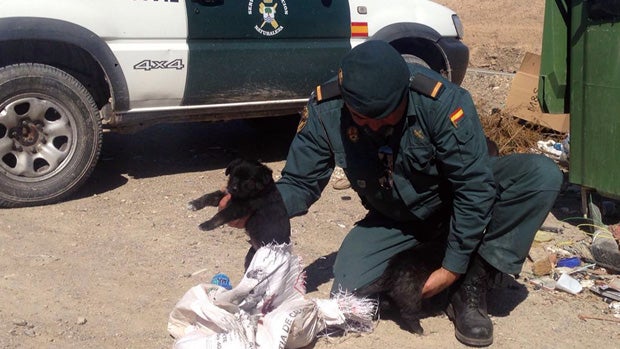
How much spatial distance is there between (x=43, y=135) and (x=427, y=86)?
2703 millimetres

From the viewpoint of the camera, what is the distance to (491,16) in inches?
567

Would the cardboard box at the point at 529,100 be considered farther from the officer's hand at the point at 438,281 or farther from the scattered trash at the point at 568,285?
the officer's hand at the point at 438,281

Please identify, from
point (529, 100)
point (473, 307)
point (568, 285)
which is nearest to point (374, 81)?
point (473, 307)

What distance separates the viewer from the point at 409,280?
3.73m

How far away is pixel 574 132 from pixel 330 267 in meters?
1.72

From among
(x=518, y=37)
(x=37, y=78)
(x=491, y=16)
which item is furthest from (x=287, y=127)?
(x=491, y=16)

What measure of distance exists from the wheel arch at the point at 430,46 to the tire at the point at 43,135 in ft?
7.24

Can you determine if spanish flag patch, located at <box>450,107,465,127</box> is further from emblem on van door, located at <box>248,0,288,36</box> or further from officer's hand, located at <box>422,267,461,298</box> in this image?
emblem on van door, located at <box>248,0,288,36</box>

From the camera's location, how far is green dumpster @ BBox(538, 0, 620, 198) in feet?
15.9

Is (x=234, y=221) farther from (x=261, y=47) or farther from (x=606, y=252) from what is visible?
(x=261, y=47)

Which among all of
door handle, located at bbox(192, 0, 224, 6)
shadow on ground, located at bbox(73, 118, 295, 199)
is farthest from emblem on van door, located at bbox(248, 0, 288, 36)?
shadow on ground, located at bbox(73, 118, 295, 199)

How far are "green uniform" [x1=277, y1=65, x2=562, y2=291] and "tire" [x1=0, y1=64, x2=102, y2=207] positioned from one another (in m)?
2.01

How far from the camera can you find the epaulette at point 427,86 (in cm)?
348

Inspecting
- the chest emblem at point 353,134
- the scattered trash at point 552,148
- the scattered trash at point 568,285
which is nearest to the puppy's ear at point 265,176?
the chest emblem at point 353,134
